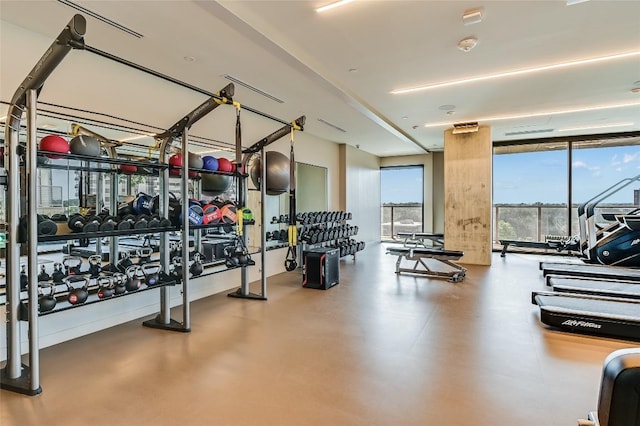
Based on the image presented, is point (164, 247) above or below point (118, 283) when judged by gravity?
above

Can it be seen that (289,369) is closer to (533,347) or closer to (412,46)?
(533,347)

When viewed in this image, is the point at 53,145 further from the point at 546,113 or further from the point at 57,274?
the point at 546,113

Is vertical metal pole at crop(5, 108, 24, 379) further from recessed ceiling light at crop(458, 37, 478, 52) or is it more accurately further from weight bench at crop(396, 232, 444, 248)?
weight bench at crop(396, 232, 444, 248)

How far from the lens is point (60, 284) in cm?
307

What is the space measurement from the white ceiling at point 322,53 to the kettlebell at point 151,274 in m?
1.81

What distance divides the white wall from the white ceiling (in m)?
3.47

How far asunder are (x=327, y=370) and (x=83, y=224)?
2372 mm

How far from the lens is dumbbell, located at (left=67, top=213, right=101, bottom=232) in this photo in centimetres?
284

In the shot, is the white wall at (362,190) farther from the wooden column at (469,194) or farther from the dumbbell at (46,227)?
the dumbbell at (46,227)

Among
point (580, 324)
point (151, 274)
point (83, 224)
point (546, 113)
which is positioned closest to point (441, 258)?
point (580, 324)

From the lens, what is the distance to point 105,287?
3.10 m

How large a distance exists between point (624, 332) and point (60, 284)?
5.37m

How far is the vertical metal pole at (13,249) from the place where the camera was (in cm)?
247

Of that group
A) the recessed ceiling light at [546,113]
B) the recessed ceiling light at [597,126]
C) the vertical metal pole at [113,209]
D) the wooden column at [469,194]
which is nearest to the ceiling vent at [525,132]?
the recessed ceiling light at [597,126]
